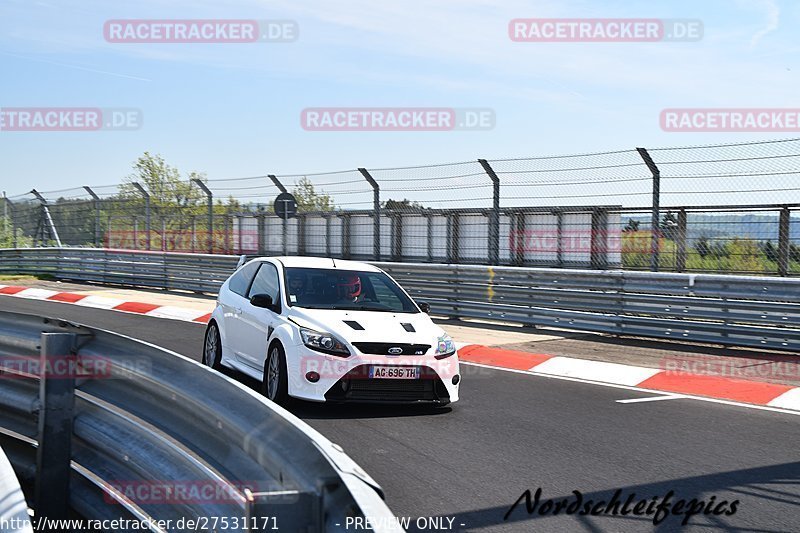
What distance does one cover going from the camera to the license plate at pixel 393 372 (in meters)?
8.13

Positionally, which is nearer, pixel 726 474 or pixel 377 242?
pixel 726 474

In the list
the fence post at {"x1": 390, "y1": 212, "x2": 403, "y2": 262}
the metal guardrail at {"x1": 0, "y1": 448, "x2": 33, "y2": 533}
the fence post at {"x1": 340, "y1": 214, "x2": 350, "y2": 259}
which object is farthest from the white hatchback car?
the fence post at {"x1": 340, "y1": 214, "x2": 350, "y2": 259}

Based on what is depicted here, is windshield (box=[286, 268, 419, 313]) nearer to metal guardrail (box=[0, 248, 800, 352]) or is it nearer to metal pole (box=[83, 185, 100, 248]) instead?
metal guardrail (box=[0, 248, 800, 352])

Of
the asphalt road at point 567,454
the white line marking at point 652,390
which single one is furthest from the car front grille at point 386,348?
the white line marking at point 652,390

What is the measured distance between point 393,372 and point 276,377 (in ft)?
3.55

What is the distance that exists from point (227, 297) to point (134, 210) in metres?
16.3

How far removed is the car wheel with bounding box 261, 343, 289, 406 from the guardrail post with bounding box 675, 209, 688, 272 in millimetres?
7396

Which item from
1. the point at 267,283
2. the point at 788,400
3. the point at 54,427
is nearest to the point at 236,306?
the point at 267,283

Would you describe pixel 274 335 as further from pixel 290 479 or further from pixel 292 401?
pixel 290 479

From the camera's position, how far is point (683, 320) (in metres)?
13.0

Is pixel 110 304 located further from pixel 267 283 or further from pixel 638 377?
pixel 638 377

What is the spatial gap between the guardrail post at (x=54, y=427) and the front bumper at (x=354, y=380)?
139 inches

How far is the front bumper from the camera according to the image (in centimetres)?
809

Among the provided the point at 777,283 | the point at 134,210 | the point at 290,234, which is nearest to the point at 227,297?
the point at 777,283
